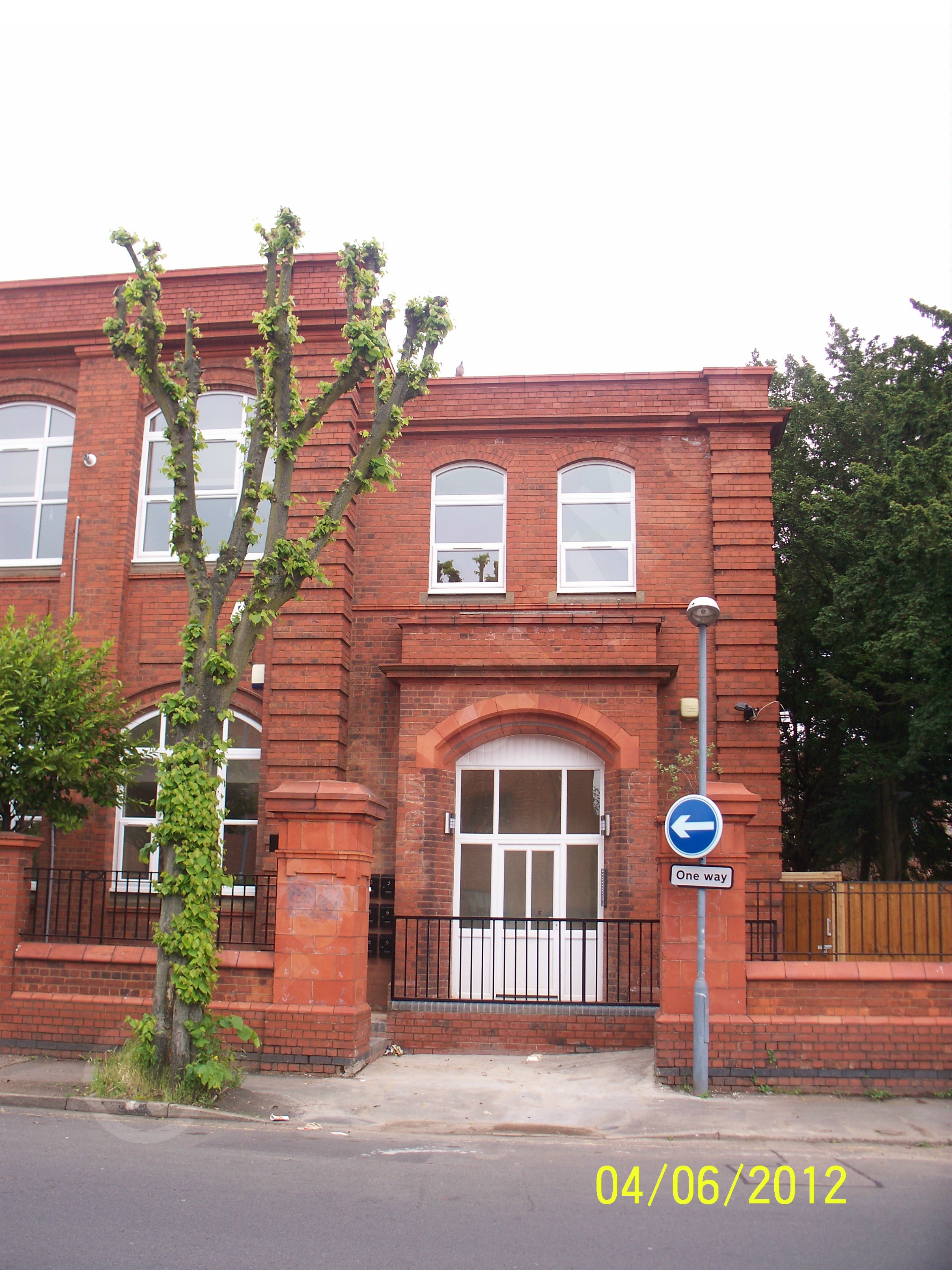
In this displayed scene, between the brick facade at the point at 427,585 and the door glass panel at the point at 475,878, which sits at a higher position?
the brick facade at the point at 427,585

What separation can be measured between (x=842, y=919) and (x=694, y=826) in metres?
4.48

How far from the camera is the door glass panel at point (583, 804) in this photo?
13.4 metres

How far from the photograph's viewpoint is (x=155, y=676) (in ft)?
45.2

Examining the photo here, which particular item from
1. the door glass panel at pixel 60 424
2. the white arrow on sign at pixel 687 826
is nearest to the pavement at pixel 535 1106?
the white arrow on sign at pixel 687 826

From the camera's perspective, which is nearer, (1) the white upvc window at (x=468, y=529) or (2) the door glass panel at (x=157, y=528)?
(1) the white upvc window at (x=468, y=529)

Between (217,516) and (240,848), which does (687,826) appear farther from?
(217,516)

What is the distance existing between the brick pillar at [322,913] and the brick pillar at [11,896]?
8.72 feet

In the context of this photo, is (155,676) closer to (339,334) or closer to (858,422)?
(339,334)

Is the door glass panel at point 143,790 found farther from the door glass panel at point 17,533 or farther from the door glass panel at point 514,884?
the door glass panel at point 514,884

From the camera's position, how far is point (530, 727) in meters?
13.5

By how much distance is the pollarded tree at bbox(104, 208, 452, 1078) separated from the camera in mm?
8648

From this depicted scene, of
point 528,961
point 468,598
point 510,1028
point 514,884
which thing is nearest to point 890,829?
point 514,884

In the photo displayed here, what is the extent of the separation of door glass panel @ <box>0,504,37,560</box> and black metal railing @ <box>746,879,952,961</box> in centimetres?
1040
